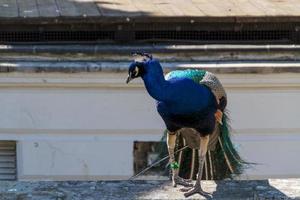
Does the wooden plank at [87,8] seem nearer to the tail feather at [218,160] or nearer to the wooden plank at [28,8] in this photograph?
the wooden plank at [28,8]

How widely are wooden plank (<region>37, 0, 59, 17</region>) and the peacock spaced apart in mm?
2706

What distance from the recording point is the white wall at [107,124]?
23.7 ft

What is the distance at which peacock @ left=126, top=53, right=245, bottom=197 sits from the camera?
179 inches

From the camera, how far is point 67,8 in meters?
7.71

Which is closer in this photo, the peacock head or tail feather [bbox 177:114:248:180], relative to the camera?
the peacock head

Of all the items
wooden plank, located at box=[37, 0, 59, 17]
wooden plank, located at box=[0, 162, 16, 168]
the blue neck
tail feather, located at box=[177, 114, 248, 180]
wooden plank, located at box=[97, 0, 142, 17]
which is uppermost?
the blue neck

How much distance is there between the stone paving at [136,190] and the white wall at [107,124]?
7.21ft

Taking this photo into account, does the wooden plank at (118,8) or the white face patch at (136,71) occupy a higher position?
the white face patch at (136,71)

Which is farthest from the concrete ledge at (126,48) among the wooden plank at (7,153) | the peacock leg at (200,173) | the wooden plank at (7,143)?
the peacock leg at (200,173)

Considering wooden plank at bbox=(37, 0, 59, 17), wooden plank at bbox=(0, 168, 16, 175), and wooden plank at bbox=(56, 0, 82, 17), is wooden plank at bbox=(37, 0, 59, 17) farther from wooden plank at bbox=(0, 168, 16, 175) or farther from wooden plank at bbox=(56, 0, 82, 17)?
wooden plank at bbox=(0, 168, 16, 175)

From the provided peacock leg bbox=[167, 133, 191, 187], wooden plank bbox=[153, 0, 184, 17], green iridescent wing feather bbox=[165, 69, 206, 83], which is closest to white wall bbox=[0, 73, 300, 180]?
wooden plank bbox=[153, 0, 184, 17]

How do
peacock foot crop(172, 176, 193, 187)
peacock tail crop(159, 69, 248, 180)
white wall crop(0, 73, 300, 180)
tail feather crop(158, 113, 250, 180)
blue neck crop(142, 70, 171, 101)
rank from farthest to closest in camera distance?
white wall crop(0, 73, 300, 180)
tail feather crop(158, 113, 250, 180)
peacock tail crop(159, 69, 248, 180)
peacock foot crop(172, 176, 193, 187)
blue neck crop(142, 70, 171, 101)

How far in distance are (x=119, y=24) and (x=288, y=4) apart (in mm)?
1869

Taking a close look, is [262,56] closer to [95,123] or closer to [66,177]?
[95,123]
